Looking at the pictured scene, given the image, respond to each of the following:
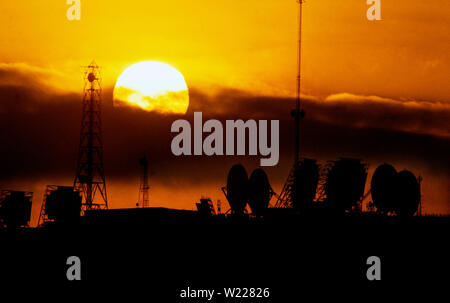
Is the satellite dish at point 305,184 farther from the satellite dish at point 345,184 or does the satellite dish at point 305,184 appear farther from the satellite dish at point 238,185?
the satellite dish at point 238,185

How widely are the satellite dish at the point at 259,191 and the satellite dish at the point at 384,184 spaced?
1830cm

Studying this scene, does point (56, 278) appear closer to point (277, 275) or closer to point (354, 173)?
point (277, 275)

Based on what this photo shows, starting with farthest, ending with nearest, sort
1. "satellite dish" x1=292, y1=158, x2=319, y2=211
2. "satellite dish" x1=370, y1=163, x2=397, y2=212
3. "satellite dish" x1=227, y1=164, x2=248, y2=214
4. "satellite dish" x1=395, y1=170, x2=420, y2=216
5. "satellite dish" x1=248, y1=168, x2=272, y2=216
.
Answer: "satellite dish" x1=227, y1=164, x2=248, y2=214 < "satellite dish" x1=248, y1=168, x2=272, y2=216 < "satellite dish" x1=292, y1=158, x2=319, y2=211 < "satellite dish" x1=395, y1=170, x2=420, y2=216 < "satellite dish" x1=370, y1=163, x2=397, y2=212

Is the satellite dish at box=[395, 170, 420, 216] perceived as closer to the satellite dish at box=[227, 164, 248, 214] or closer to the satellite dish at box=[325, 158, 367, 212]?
the satellite dish at box=[325, 158, 367, 212]

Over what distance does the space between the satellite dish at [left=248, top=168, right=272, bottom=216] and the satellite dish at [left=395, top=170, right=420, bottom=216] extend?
2217cm

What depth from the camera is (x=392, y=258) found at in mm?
160375

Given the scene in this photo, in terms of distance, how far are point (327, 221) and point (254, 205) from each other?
582 inches

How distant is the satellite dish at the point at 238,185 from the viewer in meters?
176

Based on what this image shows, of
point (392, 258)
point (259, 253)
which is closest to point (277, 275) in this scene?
point (259, 253)

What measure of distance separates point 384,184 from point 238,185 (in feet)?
82.4

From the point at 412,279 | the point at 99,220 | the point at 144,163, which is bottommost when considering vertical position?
the point at 412,279

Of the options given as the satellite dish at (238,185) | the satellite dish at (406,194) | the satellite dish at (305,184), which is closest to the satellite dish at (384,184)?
the satellite dish at (406,194)

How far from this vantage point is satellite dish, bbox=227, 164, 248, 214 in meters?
176

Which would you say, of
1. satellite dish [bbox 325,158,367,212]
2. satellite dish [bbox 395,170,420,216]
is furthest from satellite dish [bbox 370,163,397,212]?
satellite dish [bbox 325,158,367,212]
